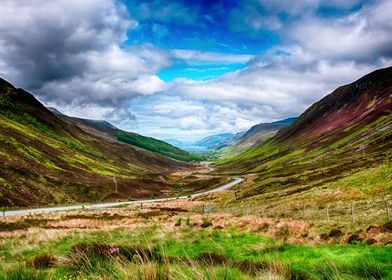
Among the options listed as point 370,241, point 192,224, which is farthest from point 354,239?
point 192,224

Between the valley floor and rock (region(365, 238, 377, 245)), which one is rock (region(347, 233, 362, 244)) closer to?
the valley floor

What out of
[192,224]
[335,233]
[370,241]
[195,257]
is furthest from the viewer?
[192,224]

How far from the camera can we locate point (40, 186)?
113 meters

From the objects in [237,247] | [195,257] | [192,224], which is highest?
[195,257]

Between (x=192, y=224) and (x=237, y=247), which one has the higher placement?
(x=237, y=247)

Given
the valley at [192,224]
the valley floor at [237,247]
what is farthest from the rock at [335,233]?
the valley at [192,224]

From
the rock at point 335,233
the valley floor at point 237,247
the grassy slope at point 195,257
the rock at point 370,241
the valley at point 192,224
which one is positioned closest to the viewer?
the grassy slope at point 195,257

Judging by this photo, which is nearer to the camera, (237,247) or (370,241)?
(370,241)

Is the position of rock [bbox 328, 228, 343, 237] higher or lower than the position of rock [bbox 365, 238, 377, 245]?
lower

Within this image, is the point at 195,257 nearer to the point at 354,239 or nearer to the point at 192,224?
the point at 354,239

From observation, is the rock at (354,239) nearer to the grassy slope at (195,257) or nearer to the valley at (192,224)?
the valley at (192,224)

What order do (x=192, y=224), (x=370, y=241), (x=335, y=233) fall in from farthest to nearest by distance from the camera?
(x=192, y=224) < (x=335, y=233) < (x=370, y=241)

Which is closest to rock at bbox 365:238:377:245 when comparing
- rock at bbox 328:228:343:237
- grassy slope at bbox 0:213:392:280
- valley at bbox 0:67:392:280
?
valley at bbox 0:67:392:280

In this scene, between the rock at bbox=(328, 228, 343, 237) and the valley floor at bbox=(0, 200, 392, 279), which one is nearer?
the valley floor at bbox=(0, 200, 392, 279)
